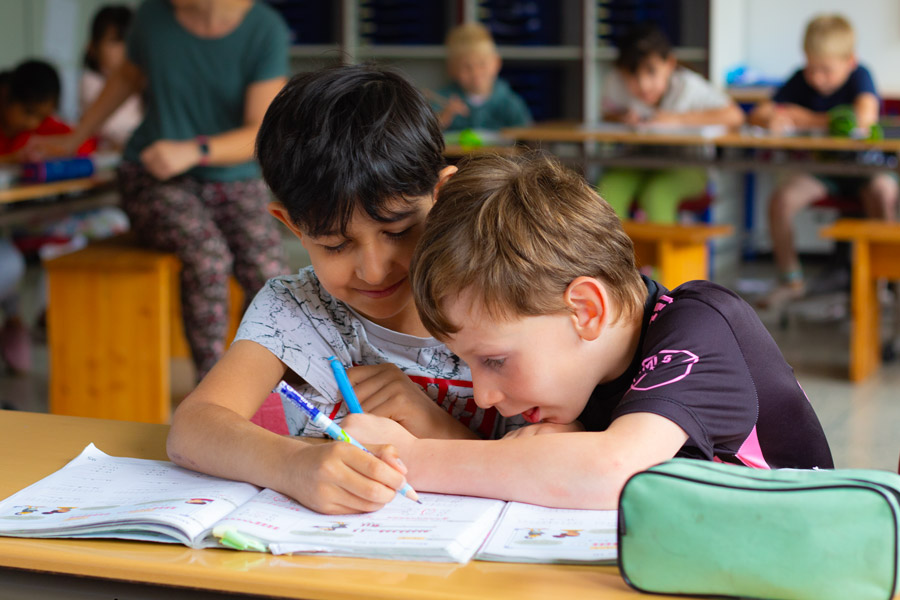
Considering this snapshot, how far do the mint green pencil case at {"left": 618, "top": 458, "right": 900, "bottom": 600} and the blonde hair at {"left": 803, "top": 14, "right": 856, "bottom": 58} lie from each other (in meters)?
4.17

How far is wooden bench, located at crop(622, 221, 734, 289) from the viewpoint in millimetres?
3508

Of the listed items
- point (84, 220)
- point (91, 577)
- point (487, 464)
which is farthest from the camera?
point (84, 220)

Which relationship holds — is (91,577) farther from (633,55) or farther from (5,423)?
(633,55)

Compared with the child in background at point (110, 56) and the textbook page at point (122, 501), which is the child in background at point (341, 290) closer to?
the textbook page at point (122, 501)

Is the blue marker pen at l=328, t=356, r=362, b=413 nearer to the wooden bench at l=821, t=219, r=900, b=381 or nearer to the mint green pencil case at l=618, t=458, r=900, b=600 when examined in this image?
the mint green pencil case at l=618, t=458, r=900, b=600

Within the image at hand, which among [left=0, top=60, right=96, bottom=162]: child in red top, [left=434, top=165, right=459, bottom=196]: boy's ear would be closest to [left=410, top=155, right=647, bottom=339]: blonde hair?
[left=434, top=165, right=459, bottom=196]: boy's ear

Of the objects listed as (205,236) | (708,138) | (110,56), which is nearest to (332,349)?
(205,236)

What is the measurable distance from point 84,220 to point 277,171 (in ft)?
11.5

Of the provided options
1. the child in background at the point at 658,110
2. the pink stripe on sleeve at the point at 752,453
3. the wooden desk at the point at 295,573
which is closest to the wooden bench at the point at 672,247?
the child in background at the point at 658,110

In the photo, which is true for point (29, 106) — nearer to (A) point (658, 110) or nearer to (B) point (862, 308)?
(A) point (658, 110)

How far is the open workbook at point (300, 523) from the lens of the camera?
765mm

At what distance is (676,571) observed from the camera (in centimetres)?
68

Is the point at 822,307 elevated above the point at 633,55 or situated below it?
below

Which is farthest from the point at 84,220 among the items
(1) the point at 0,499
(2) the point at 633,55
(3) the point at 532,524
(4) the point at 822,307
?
(3) the point at 532,524
